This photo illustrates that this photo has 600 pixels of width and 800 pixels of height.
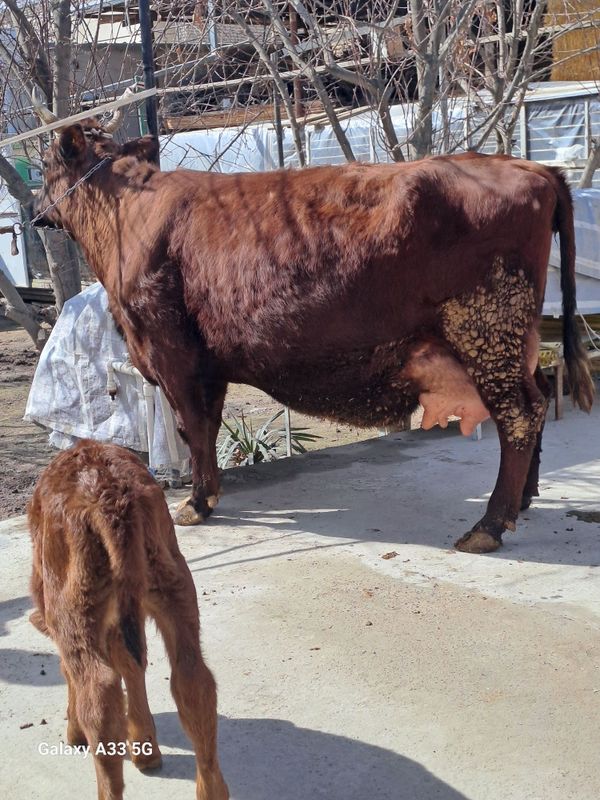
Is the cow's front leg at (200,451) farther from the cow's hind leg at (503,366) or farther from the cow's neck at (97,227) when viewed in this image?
the cow's hind leg at (503,366)

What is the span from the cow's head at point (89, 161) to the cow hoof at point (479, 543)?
2802mm

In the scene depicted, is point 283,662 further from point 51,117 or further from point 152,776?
point 51,117

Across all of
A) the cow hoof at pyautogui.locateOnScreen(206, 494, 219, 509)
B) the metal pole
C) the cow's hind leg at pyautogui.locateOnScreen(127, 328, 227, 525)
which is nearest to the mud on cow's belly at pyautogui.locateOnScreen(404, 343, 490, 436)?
the cow's hind leg at pyautogui.locateOnScreen(127, 328, 227, 525)

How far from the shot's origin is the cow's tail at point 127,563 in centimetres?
284

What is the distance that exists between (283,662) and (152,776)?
834mm

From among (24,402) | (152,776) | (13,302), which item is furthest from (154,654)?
(24,402)

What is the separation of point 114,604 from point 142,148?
3804mm

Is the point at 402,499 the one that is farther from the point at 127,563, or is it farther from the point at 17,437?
the point at 17,437

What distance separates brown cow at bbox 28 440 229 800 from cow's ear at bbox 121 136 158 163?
11.1 feet

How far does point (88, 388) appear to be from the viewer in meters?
6.67

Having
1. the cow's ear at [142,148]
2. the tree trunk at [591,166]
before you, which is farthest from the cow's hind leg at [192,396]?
the tree trunk at [591,166]

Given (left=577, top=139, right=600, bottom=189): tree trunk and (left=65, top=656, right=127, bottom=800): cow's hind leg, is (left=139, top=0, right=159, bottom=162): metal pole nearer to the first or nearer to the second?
(left=577, top=139, right=600, bottom=189): tree trunk

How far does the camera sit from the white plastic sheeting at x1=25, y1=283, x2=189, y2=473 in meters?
6.45

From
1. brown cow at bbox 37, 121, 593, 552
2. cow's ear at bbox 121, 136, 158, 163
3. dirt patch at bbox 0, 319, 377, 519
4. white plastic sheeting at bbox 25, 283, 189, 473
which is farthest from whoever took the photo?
dirt patch at bbox 0, 319, 377, 519
